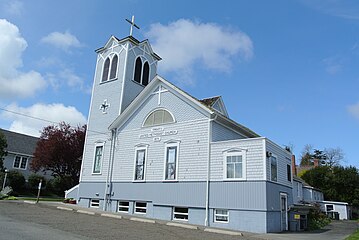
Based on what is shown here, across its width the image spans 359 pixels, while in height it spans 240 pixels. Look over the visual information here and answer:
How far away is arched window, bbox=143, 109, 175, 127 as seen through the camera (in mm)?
19312

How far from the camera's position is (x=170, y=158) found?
18.4 m

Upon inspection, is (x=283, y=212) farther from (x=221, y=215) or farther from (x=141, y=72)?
(x=141, y=72)

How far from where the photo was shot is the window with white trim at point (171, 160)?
18.0 metres

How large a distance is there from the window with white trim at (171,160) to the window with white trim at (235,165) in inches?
130

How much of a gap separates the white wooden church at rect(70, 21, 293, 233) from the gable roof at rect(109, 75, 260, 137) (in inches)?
2.5

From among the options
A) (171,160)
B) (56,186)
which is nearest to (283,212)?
(171,160)

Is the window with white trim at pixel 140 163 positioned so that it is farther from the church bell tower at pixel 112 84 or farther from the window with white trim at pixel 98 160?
the window with white trim at pixel 98 160

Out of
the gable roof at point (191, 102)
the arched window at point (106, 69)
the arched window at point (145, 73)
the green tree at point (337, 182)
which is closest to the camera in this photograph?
the gable roof at point (191, 102)

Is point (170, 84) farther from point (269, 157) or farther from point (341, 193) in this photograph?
point (341, 193)

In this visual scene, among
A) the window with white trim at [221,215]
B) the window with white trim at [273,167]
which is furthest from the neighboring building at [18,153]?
the window with white trim at [273,167]

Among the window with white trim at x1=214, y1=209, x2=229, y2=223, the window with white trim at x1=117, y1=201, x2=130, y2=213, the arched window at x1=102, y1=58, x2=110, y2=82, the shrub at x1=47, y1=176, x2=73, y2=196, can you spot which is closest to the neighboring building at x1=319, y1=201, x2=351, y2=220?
the window with white trim at x1=214, y1=209, x2=229, y2=223

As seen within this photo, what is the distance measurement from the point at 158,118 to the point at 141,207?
582 cm

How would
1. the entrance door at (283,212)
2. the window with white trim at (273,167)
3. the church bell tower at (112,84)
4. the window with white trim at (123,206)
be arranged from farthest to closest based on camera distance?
the church bell tower at (112,84) → the window with white trim at (123,206) → the entrance door at (283,212) → the window with white trim at (273,167)

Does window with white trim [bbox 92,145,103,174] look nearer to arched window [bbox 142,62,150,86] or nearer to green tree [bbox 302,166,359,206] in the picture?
arched window [bbox 142,62,150,86]
